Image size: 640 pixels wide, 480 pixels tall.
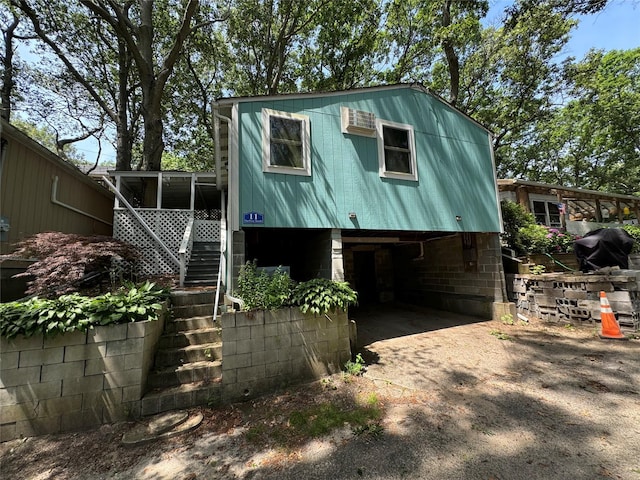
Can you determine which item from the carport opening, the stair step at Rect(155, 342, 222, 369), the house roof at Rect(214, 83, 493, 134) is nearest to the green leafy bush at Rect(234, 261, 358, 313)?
the carport opening

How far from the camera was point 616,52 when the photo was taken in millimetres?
15078

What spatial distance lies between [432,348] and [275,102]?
5.89 metres

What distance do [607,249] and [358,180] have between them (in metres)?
6.38

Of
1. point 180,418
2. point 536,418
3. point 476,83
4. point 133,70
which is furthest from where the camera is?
point 476,83

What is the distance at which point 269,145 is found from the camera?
215 inches

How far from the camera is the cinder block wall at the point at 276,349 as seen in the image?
3775 mm

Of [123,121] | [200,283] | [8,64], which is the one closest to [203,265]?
[200,283]

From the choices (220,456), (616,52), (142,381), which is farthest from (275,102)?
(616,52)

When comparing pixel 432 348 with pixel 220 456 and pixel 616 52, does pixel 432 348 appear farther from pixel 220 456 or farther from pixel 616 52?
pixel 616 52

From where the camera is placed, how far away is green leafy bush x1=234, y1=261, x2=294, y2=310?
163 inches

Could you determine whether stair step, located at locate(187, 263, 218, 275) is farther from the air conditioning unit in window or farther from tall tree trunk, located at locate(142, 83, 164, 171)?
the air conditioning unit in window

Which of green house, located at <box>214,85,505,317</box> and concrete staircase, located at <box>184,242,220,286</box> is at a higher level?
green house, located at <box>214,85,505,317</box>

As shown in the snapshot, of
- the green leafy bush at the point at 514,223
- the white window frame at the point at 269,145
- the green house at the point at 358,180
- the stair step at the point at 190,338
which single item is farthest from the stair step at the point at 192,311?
the green leafy bush at the point at 514,223

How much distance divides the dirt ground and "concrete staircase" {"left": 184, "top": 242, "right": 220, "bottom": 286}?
381cm
